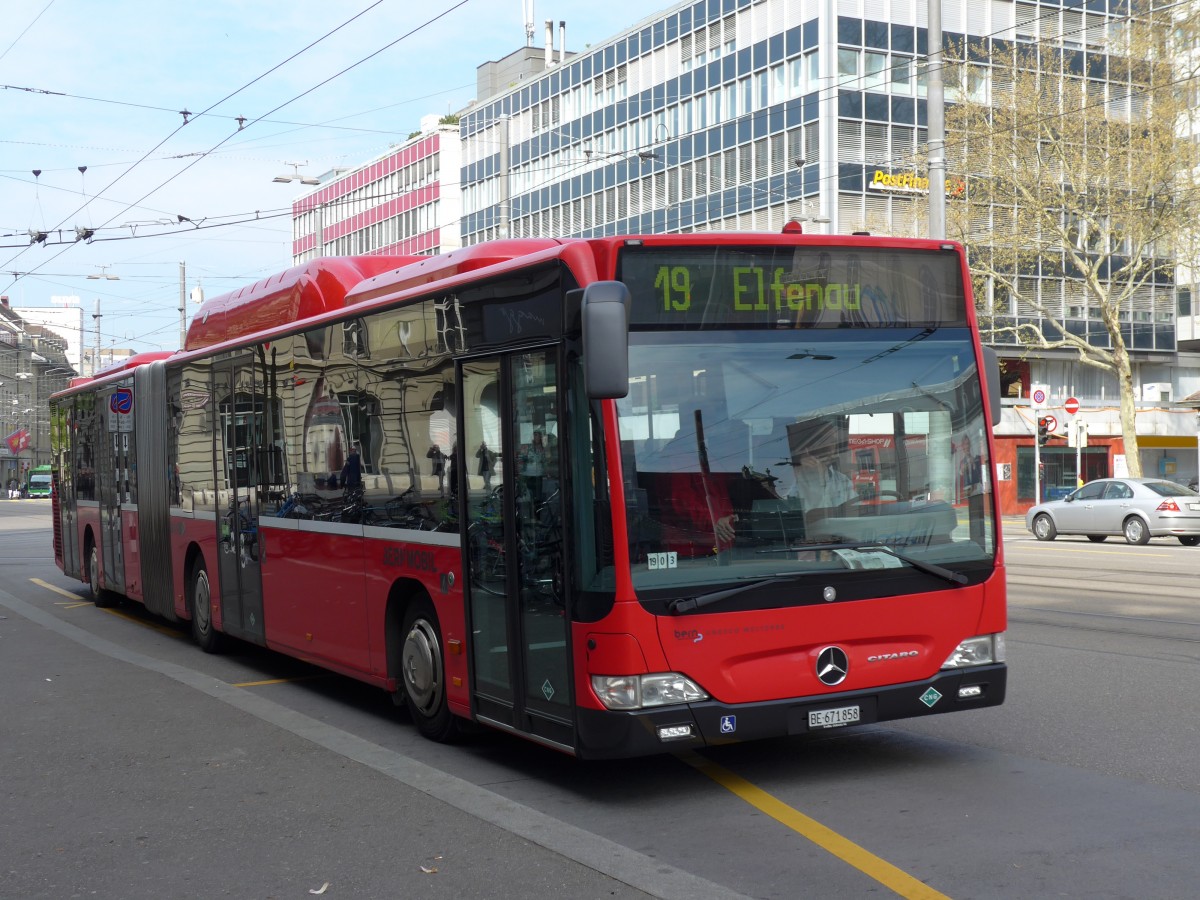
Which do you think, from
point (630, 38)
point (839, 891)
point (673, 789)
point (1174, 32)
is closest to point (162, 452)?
point (673, 789)

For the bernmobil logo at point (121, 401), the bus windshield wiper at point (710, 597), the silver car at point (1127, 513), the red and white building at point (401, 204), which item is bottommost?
the silver car at point (1127, 513)

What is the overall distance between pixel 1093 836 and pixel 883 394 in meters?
2.24

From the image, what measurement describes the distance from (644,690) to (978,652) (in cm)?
183

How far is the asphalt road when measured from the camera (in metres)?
5.56

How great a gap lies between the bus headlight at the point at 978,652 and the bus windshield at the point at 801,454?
0.35m

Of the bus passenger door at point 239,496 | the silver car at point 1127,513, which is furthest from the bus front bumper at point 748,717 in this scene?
the silver car at point 1127,513

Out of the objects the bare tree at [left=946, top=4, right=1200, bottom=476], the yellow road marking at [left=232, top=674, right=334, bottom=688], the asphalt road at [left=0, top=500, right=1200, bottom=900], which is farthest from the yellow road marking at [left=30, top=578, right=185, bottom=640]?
the bare tree at [left=946, top=4, right=1200, bottom=476]

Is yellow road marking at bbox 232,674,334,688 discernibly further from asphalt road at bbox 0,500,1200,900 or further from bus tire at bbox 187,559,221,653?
bus tire at bbox 187,559,221,653

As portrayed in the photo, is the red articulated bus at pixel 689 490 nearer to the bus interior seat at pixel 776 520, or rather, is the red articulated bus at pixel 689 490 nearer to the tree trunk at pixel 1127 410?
the bus interior seat at pixel 776 520

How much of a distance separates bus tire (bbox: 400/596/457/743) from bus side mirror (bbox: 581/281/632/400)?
2.47m

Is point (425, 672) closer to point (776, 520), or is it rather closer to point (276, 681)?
point (776, 520)

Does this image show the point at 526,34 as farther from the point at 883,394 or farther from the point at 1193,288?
the point at 883,394

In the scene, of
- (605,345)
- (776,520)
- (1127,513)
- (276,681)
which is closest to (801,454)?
(776,520)

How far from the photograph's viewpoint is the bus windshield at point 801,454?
6.63 meters
